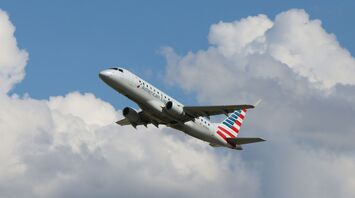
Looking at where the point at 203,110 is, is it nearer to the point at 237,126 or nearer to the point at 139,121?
the point at 139,121

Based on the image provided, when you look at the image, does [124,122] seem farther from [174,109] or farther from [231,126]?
[174,109]

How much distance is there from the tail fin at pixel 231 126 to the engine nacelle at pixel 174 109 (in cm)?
1003

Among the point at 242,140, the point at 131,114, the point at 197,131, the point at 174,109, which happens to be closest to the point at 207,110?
the point at 174,109

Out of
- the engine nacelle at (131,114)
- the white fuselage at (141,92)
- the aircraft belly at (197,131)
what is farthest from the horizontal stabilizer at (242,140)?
the engine nacelle at (131,114)

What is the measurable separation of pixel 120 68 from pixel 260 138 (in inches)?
743

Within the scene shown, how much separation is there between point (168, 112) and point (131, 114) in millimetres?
7670

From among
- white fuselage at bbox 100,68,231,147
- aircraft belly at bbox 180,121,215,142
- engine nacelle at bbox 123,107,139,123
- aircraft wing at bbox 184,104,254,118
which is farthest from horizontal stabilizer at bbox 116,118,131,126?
aircraft wing at bbox 184,104,254,118

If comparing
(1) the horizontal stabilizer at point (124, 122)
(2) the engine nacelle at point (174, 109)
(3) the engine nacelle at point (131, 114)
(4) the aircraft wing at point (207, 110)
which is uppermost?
(1) the horizontal stabilizer at point (124, 122)

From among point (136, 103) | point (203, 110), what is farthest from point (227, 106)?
point (136, 103)

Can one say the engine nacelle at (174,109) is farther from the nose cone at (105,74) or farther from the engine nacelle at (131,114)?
the nose cone at (105,74)

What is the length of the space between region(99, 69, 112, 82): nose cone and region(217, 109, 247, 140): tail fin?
18853 mm

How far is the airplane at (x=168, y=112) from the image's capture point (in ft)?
287

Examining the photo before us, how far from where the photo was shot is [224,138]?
3952 inches

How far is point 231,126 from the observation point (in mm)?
105938
